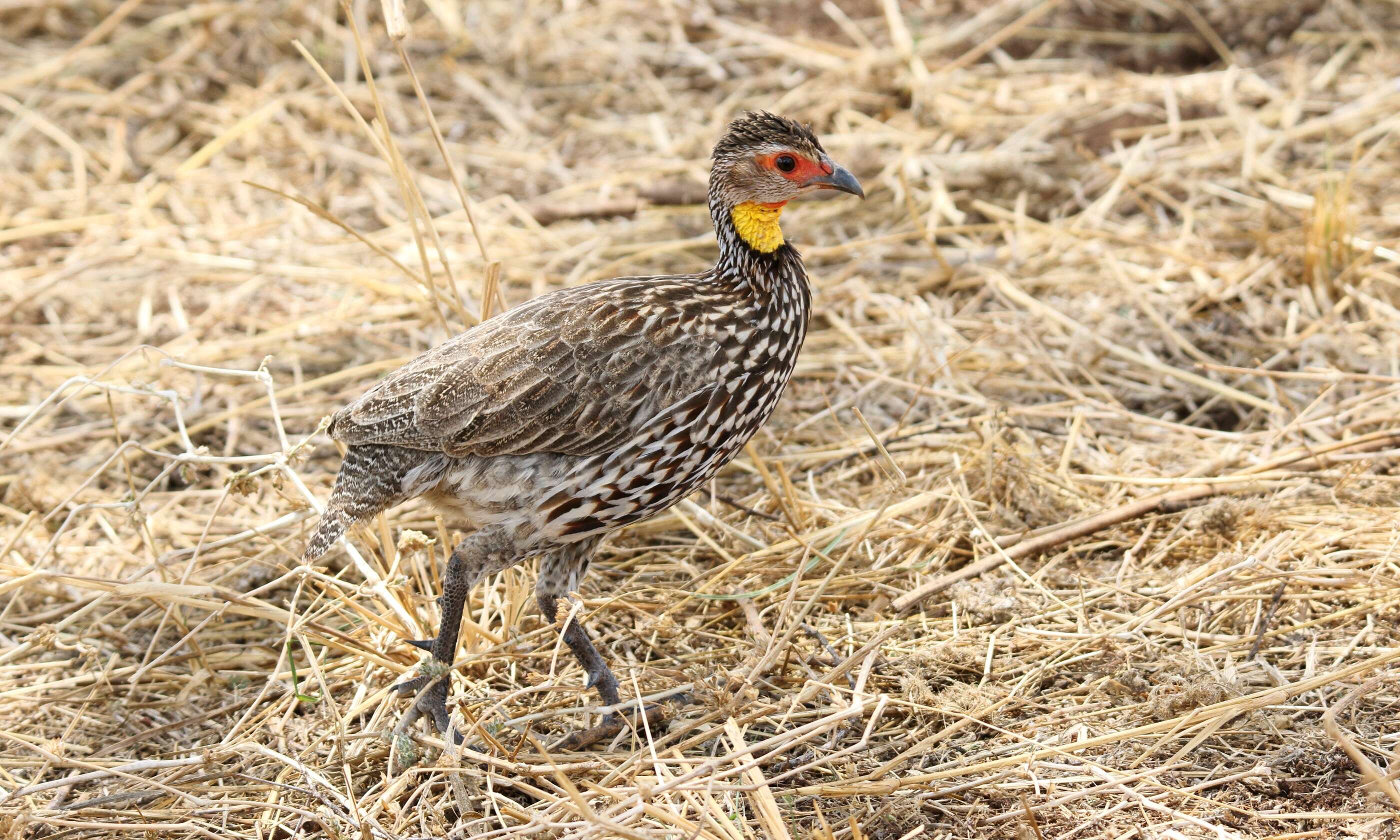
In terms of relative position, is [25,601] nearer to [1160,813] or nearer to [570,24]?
[1160,813]

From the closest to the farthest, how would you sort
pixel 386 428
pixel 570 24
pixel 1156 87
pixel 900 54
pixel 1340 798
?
pixel 1340 798 < pixel 386 428 < pixel 1156 87 < pixel 900 54 < pixel 570 24

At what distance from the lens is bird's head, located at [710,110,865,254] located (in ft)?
13.2

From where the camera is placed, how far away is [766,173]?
4.06m

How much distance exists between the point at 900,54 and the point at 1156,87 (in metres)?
1.46

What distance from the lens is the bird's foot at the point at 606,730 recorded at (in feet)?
12.5

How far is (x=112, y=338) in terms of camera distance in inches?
237

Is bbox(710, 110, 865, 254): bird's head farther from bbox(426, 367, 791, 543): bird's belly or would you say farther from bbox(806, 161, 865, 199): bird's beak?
bbox(426, 367, 791, 543): bird's belly

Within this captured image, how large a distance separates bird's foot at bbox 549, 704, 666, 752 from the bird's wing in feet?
2.65

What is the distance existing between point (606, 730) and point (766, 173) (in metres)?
1.76

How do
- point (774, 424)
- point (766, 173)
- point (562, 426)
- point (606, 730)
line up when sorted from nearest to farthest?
point (562, 426), point (606, 730), point (766, 173), point (774, 424)

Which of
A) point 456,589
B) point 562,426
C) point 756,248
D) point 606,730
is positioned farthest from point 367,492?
point 756,248

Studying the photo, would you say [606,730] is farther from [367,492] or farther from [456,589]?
[367,492]

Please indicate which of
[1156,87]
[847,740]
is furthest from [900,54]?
[847,740]

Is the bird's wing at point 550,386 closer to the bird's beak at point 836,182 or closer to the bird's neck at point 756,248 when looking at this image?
the bird's neck at point 756,248
